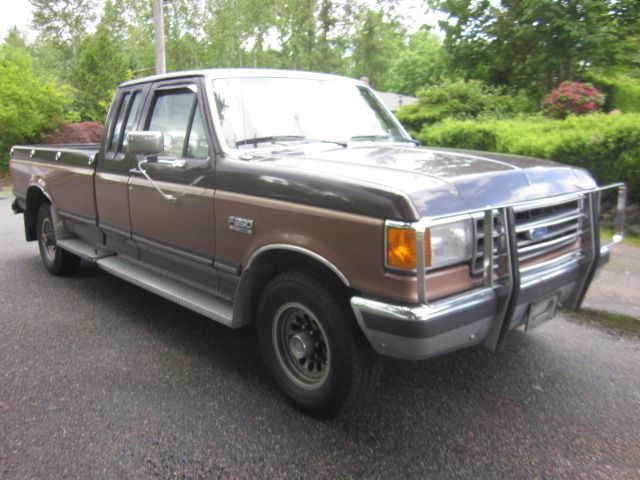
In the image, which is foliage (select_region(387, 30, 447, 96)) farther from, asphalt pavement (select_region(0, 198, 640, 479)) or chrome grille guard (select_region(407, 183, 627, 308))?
chrome grille guard (select_region(407, 183, 627, 308))

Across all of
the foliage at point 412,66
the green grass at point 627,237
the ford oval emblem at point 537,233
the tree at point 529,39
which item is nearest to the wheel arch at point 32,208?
the ford oval emblem at point 537,233

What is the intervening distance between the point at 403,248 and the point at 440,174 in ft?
1.88

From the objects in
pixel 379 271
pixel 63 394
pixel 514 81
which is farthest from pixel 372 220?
pixel 514 81

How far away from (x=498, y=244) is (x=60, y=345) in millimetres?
3338

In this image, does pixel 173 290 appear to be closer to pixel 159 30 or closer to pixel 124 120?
pixel 124 120

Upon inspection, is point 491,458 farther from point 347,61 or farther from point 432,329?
point 347,61

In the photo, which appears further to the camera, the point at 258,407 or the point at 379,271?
the point at 258,407

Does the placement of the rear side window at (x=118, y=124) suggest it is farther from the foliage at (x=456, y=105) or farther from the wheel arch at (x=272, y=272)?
the foliage at (x=456, y=105)

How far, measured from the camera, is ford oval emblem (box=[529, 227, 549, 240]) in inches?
116

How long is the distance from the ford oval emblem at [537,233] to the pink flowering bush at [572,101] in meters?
8.83

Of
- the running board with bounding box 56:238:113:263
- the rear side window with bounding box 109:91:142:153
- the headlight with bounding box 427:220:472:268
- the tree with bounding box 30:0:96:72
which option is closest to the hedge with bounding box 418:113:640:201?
the headlight with bounding box 427:220:472:268

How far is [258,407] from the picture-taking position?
3254 millimetres

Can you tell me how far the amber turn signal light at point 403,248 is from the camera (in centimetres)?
245

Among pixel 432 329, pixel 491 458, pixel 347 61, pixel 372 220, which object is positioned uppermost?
pixel 347 61
